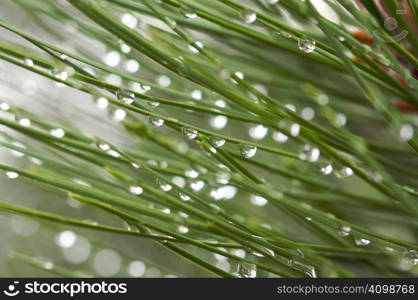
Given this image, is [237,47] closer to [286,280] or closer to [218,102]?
[218,102]

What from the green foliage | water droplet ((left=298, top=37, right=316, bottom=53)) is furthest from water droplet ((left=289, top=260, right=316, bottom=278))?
water droplet ((left=298, top=37, right=316, bottom=53))

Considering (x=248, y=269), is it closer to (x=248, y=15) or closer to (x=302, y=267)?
(x=302, y=267)

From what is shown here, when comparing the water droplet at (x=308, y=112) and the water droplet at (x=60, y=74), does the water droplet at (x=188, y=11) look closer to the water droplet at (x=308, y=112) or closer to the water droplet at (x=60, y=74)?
the water droplet at (x=60, y=74)

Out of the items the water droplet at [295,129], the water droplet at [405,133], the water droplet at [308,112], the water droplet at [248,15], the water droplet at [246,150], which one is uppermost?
the water droplet at [308,112]

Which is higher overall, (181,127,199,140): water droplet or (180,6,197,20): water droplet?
(180,6,197,20): water droplet

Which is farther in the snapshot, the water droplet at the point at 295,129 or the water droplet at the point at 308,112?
the water droplet at the point at 308,112

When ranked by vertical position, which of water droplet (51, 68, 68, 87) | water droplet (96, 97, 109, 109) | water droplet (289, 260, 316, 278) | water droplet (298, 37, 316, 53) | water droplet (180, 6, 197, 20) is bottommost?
water droplet (289, 260, 316, 278)

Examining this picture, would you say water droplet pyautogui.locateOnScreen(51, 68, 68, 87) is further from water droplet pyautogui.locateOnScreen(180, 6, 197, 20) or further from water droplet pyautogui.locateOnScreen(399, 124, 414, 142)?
water droplet pyautogui.locateOnScreen(399, 124, 414, 142)

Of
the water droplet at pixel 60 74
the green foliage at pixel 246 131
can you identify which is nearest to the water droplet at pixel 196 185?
the green foliage at pixel 246 131

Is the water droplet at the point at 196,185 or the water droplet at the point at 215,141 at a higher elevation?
the water droplet at the point at 215,141

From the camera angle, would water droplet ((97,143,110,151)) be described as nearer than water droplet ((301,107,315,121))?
Yes

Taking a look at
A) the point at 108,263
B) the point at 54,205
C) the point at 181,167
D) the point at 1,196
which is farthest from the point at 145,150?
the point at 1,196
